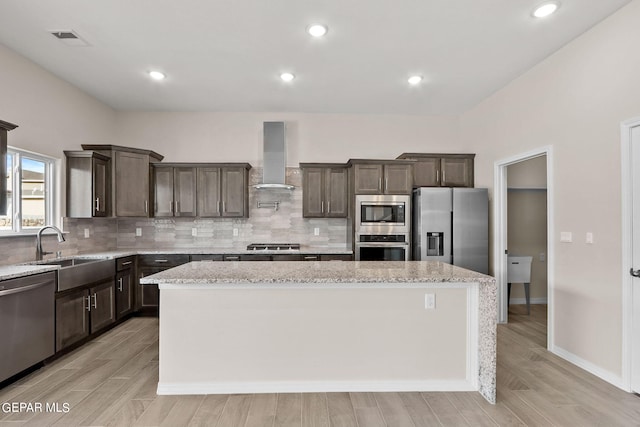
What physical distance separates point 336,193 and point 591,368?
133 inches

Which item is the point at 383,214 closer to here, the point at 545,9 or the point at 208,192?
the point at 208,192

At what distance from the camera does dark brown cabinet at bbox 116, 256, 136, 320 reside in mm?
4086

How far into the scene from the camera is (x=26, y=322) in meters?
2.73

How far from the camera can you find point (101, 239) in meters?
4.74

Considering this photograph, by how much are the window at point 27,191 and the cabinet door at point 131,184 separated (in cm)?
70

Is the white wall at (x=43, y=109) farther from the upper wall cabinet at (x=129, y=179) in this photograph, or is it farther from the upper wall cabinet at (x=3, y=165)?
the upper wall cabinet at (x=3, y=165)

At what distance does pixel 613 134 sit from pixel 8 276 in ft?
16.3

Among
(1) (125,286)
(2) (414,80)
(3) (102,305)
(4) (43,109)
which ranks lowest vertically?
(3) (102,305)

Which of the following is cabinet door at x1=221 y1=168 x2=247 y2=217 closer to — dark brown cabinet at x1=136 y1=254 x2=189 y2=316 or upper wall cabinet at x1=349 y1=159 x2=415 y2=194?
dark brown cabinet at x1=136 y1=254 x2=189 y2=316

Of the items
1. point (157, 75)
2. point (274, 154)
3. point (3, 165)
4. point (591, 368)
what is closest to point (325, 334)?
point (591, 368)

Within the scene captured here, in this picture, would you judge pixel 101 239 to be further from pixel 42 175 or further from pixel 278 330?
pixel 278 330

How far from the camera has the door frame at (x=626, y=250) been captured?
2.54 metres

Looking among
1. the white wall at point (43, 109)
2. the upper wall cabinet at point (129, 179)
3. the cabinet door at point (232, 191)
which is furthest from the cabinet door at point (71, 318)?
the cabinet door at point (232, 191)

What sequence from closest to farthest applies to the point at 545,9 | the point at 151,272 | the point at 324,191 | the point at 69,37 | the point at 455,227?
the point at 545,9
the point at 69,37
the point at 455,227
the point at 151,272
the point at 324,191
